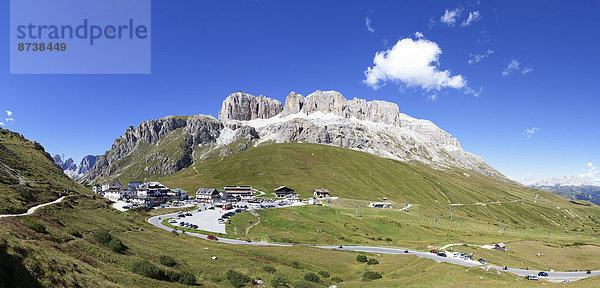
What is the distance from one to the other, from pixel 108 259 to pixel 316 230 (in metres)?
83.5

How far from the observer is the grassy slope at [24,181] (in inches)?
1729

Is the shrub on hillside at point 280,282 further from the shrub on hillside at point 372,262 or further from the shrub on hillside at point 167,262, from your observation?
the shrub on hillside at point 372,262

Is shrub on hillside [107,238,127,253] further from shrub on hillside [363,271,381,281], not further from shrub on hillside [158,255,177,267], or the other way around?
shrub on hillside [363,271,381,281]

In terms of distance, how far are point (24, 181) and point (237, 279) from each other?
202 feet

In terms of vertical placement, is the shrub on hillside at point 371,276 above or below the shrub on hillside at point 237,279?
below

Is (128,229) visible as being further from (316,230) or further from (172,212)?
(172,212)

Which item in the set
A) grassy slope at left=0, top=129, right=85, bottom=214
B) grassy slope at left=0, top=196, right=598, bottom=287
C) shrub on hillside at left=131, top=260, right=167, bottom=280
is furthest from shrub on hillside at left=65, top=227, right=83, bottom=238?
shrub on hillside at left=131, top=260, right=167, bottom=280

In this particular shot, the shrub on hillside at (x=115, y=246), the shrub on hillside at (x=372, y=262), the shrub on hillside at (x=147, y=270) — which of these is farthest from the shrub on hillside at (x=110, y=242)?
the shrub on hillside at (x=372, y=262)

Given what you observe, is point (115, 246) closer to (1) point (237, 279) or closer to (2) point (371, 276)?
(1) point (237, 279)

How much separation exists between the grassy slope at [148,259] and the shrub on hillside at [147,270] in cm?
122

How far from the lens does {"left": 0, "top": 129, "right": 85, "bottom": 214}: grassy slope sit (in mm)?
43922

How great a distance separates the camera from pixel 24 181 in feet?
202

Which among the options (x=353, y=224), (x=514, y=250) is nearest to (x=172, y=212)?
(x=353, y=224)

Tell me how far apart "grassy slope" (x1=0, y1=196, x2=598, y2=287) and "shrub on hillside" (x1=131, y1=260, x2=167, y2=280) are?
122 centimetres
